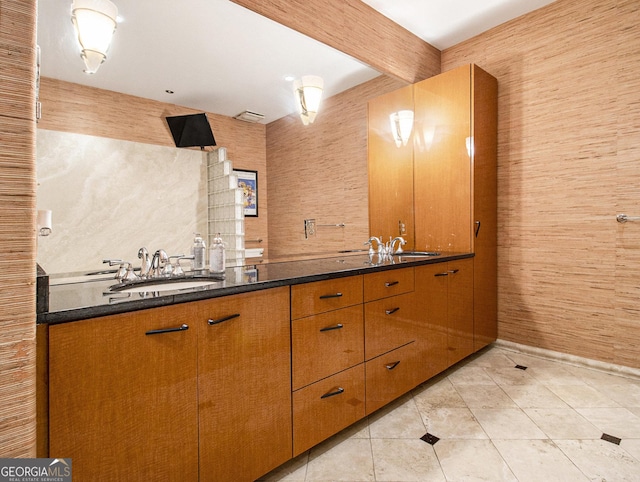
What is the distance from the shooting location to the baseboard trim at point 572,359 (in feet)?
7.55

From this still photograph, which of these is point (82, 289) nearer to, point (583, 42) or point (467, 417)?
point (467, 417)

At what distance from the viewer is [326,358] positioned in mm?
1528

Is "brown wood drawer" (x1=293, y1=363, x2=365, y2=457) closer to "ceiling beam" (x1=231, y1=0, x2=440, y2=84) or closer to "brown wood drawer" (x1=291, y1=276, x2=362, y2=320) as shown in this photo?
"brown wood drawer" (x1=291, y1=276, x2=362, y2=320)

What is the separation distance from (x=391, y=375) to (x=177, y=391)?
1195mm

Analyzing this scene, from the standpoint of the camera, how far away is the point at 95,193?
1275 mm

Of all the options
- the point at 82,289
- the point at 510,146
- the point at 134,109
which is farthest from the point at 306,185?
the point at 510,146

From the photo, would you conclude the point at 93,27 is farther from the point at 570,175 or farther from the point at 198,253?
the point at 570,175

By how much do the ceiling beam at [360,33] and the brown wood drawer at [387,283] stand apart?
1619 millimetres

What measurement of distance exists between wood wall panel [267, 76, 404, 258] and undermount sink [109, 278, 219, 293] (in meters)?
0.56

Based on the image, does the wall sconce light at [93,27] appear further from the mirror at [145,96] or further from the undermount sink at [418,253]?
the undermount sink at [418,253]

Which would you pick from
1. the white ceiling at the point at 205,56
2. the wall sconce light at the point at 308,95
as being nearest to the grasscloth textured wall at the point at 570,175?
the white ceiling at the point at 205,56

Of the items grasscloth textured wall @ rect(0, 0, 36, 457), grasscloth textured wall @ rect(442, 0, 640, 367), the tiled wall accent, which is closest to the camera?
grasscloth textured wall @ rect(0, 0, 36, 457)

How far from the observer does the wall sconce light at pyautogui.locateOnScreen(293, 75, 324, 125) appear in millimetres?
2148

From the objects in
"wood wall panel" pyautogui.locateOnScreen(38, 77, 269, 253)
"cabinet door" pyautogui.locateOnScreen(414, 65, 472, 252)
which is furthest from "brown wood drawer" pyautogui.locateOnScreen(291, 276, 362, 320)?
"cabinet door" pyautogui.locateOnScreen(414, 65, 472, 252)
